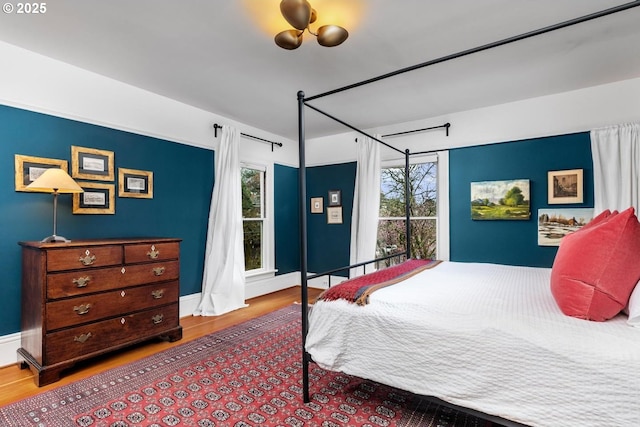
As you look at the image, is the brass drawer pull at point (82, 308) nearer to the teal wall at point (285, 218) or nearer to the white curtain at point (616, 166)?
the teal wall at point (285, 218)

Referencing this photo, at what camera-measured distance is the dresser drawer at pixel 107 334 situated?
2.27 meters

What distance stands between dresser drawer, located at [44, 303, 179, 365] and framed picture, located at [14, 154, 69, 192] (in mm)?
1239

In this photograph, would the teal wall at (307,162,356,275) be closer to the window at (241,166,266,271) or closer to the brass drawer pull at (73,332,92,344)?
Result: the window at (241,166,266,271)

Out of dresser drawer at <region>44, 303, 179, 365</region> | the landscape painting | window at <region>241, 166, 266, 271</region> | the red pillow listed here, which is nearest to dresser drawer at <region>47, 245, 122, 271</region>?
dresser drawer at <region>44, 303, 179, 365</region>

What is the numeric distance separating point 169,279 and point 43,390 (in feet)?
3.69

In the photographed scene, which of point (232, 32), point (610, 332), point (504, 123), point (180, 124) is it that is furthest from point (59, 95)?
point (504, 123)

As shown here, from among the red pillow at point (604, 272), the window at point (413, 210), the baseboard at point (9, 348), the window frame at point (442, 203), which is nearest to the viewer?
the red pillow at point (604, 272)

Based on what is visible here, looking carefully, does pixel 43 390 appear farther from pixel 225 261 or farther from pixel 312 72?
pixel 312 72

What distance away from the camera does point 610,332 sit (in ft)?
4.30

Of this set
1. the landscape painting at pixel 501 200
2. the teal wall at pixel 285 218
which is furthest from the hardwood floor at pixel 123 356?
the landscape painting at pixel 501 200

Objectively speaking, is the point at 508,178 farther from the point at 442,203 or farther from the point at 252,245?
the point at 252,245

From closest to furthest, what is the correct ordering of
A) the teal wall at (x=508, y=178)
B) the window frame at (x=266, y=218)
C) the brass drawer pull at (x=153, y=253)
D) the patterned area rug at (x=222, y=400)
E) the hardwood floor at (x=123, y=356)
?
1. the patterned area rug at (x=222, y=400)
2. the hardwood floor at (x=123, y=356)
3. the brass drawer pull at (x=153, y=253)
4. the teal wall at (x=508, y=178)
5. the window frame at (x=266, y=218)

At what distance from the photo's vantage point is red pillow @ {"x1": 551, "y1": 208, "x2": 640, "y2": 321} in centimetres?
142

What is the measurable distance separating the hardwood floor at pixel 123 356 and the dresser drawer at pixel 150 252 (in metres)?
0.79
